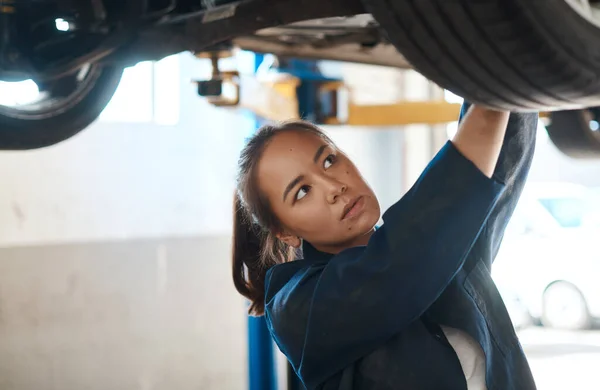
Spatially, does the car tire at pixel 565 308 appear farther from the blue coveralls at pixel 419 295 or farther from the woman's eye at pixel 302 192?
the woman's eye at pixel 302 192

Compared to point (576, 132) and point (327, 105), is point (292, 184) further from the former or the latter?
point (327, 105)

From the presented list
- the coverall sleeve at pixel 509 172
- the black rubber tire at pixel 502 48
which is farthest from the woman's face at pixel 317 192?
the black rubber tire at pixel 502 48

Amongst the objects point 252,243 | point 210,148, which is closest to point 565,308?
point 210,148

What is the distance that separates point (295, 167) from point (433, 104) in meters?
1.14

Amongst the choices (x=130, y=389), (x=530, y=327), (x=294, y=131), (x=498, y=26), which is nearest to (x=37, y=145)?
(x=294, y=131)

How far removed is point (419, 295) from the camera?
0.73m

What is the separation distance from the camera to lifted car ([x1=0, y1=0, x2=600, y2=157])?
21.3 inches

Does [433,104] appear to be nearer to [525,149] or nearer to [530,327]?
[525,149]

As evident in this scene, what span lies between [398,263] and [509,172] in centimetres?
15

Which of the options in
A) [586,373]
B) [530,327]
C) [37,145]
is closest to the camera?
[37,145]

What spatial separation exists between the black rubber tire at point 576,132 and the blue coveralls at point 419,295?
1.88ft

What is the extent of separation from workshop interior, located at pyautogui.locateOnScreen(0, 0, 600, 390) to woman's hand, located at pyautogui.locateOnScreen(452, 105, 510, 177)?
0.12 ft

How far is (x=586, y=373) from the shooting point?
2.85m

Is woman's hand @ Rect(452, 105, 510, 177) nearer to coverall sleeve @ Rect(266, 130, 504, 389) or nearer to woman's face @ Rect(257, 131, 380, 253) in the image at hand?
coverall sleeve @ Rect(266, 130, 504, 389)
